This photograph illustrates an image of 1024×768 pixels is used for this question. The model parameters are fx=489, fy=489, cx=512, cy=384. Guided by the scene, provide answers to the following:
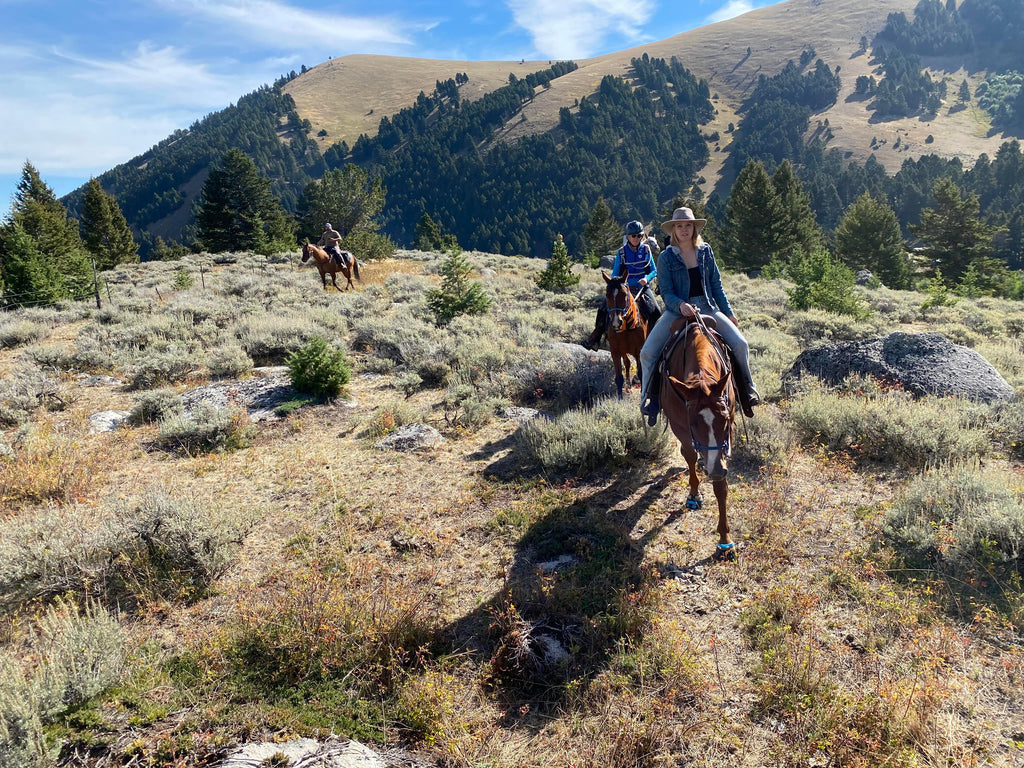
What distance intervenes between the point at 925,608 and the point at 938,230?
48.6m

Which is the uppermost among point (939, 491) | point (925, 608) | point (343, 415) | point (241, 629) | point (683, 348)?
point (683, 348)

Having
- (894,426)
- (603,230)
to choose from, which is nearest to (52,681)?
(894,426)

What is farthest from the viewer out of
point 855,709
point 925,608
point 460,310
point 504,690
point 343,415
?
point 460,310

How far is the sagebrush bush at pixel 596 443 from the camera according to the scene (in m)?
6.55

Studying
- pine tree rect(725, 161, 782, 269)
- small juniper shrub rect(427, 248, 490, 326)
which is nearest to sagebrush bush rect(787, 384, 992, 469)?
small juniper shrub rect(427, 248, 490, 326)

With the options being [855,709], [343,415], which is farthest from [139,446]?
[855,709]

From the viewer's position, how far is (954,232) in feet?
126

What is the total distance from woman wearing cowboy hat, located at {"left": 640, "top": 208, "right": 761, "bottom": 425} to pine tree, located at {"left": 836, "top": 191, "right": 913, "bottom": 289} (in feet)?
142

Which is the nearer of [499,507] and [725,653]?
[725,653]

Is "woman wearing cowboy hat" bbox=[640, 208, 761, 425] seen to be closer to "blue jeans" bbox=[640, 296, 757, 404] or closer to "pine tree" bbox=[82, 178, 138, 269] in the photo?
"blue jeans" bbox=[640, 296, 757, 404]

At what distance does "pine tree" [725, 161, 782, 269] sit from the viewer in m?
41.2

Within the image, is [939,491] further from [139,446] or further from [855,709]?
[139,446]

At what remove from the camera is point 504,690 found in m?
3.62

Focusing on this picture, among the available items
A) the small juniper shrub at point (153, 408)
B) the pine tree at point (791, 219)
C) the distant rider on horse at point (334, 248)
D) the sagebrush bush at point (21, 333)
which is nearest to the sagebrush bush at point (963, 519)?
the small juniper shrub at point (153, 408)
